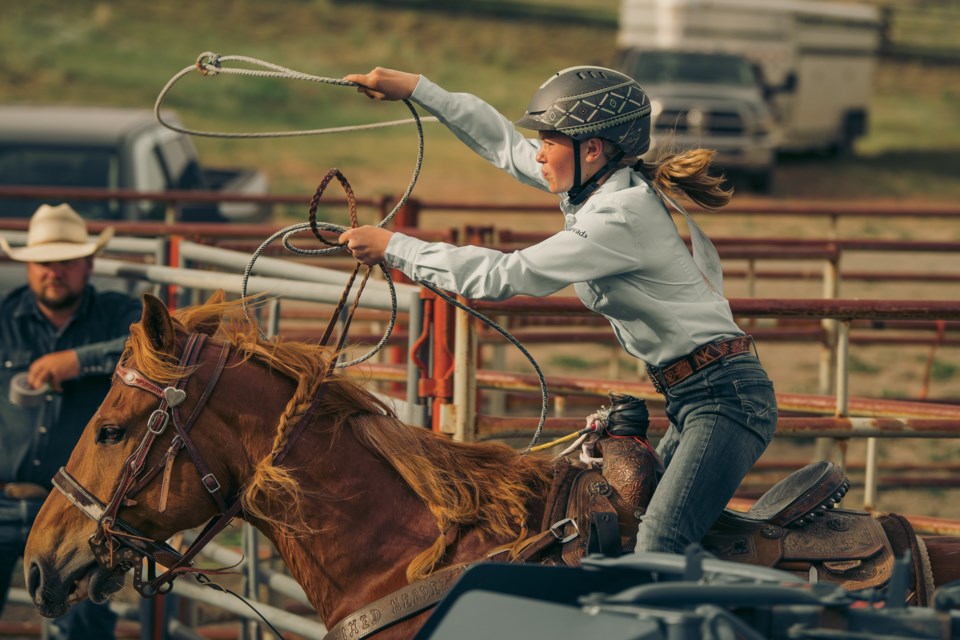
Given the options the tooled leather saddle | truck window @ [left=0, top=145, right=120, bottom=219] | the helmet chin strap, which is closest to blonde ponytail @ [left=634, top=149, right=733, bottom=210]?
the helmet chin strap

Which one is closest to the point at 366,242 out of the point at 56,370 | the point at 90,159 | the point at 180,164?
the point at 56,370

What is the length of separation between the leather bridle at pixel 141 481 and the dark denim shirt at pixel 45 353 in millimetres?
1933

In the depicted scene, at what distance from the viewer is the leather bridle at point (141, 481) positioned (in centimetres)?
320

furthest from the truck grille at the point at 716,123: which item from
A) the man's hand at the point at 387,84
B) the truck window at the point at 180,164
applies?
the man's hand at the point at 387,84

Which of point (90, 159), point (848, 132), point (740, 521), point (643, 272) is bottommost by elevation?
point (740, 521)

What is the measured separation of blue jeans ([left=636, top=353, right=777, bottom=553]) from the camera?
10.5 feet

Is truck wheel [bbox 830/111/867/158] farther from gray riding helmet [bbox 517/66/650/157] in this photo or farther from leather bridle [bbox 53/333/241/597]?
leather bridle [bbox 53/333/241/597]

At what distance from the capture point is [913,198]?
20.6m

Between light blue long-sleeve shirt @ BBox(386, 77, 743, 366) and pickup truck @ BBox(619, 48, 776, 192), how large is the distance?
1460 centimetres

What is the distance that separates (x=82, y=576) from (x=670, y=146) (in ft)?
6.45

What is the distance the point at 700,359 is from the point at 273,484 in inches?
44.7

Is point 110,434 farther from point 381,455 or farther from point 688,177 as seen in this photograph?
point 688,177

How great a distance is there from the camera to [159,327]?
3246 millimetres

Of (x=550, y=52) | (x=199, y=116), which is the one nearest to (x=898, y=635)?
(x=199, y=116)
